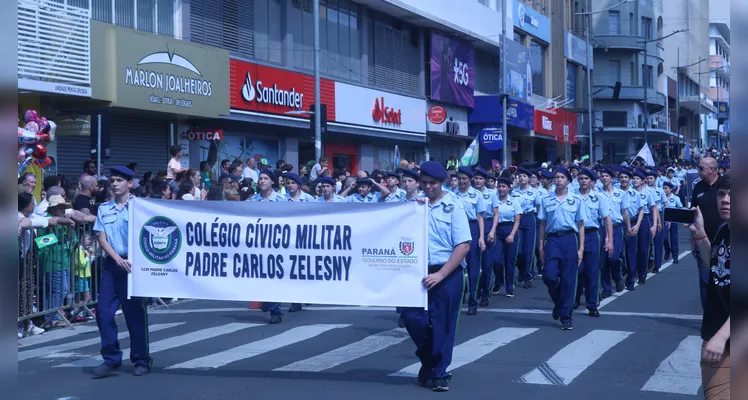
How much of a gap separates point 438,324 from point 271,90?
18423mm

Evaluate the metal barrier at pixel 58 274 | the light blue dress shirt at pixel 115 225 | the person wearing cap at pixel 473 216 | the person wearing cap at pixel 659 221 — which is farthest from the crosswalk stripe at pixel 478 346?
the person wearing cap at pixel 659 221

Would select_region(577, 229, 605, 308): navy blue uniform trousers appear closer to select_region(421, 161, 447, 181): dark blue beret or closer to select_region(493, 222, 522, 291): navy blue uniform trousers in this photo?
select_region(493, 222, 522, 291): navy blue uniform trousers

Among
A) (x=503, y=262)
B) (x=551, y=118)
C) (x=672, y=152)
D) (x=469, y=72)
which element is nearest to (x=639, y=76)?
(x=672, y=152)

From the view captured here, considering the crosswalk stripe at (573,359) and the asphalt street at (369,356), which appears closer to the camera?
the asphalt street at (369,356)

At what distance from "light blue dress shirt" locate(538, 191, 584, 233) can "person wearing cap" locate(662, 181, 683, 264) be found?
7.41 meters

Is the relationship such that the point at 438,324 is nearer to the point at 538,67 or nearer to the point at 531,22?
the point at 531,22

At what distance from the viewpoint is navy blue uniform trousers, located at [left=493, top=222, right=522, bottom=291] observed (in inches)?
602

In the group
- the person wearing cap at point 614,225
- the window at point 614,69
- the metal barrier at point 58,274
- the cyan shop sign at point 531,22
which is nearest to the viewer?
the metal barrier at point 58,274

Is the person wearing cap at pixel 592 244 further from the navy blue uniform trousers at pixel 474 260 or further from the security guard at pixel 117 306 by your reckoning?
the security guard at pixel 117 306

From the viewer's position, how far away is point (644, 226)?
17109 mm

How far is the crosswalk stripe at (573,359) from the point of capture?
8.59 m

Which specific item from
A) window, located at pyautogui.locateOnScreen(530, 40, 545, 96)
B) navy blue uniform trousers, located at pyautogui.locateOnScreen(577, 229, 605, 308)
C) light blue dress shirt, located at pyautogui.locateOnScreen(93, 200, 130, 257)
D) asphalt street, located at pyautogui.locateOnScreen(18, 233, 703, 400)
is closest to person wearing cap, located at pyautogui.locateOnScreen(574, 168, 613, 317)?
navy blue uniform trousers, located at pyautogui.locateOnScreen(577, 229, 605, 308)

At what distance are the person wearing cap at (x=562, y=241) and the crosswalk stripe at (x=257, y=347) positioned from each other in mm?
2672

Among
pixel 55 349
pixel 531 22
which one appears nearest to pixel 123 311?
pixel 55 349
